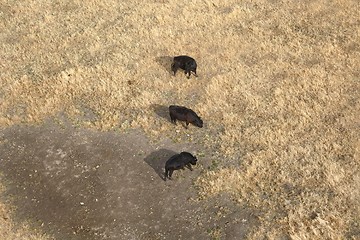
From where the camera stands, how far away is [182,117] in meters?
17.4

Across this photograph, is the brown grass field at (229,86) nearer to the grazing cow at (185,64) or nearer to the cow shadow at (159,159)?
the grazing cow at (185,64)

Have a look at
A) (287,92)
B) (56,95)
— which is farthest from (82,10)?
(287,92)

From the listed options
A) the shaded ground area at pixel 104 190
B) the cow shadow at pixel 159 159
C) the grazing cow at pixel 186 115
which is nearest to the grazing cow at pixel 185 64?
the grazing cow at pixel 186 115

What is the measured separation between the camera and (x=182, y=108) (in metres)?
17.5

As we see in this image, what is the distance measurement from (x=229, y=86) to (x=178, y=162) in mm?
6702

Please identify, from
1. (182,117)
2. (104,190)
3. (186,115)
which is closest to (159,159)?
(182,117)

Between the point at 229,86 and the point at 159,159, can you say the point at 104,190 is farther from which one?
the point at 229,86

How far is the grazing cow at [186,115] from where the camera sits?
1734 centimetres

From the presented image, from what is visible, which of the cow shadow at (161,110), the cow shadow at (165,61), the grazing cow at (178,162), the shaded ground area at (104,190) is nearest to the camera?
the shaded ground area at (104,190)

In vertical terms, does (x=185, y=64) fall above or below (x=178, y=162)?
below

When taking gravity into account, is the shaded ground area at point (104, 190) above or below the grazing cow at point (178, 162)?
below

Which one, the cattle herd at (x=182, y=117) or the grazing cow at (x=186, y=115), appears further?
the grazing cow at (x=186, y=115)

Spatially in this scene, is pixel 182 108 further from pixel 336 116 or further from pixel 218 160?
pixel 336 116

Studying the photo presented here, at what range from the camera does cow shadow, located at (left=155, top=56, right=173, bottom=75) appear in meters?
22.0
